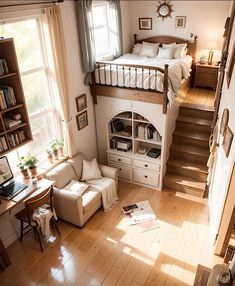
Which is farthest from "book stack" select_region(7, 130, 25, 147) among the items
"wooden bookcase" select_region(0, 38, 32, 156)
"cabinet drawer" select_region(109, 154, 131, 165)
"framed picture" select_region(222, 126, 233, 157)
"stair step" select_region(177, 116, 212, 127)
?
"stair step" select_region(177, 116, 212, 127)

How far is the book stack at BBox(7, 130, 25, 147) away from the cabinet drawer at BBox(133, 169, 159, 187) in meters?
2.22

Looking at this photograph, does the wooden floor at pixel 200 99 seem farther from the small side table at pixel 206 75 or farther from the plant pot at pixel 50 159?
the plant pot at pixel 50 159

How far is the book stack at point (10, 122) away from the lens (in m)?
3.14

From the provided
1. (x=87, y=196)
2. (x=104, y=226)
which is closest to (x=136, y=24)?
(x=87, y=196)

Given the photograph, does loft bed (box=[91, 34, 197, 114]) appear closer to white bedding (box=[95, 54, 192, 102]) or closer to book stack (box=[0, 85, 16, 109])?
white bedding (box=[95, 54, 192, 102])

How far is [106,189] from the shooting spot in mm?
4164

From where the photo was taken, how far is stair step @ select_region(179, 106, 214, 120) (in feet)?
15.6

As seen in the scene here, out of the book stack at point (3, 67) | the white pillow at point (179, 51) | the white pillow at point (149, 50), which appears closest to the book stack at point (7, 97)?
the book stack at point (3, 67)

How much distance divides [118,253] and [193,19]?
15.6ft

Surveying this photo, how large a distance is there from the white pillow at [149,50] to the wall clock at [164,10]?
60cm

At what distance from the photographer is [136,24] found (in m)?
5.78

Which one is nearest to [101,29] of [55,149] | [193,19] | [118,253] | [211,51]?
[193,19]

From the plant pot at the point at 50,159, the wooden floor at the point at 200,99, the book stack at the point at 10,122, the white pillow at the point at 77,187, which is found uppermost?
the book stack at the point at 10,122

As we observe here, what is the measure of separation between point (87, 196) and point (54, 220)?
0.60 m
